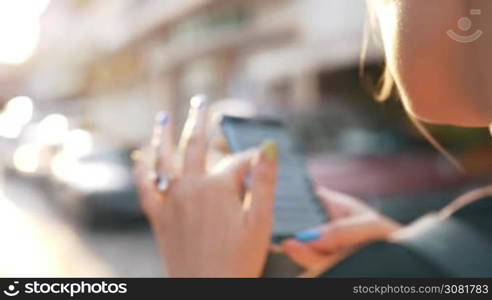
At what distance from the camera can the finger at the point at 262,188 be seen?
0.71 meters

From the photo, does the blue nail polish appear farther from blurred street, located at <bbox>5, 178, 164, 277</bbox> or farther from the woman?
blurred street, located at <bbox>5, 178, 164, 277</bbox>

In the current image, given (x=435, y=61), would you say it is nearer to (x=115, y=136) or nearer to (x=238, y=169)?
(x=238, y=169)

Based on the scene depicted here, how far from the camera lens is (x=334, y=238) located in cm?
76

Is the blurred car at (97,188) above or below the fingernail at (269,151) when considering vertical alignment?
above

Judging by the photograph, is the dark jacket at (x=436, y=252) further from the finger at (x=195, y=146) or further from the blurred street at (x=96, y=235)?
the blurred street at (x=96, y=235)

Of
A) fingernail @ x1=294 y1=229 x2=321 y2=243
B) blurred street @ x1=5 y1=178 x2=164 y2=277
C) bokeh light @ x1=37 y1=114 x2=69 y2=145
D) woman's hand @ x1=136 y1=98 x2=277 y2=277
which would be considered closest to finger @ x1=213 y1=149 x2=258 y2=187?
woman's hand @ x1=136 y1=98 x2=277 y2=277

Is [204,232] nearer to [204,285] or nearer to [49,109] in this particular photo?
[204,285]

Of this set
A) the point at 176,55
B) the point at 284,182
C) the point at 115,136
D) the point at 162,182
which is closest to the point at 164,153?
the point at 162,182

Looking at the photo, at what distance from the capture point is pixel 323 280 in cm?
73

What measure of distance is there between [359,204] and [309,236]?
13cm

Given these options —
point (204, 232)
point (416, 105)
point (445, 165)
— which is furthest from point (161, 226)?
point (445, 165)

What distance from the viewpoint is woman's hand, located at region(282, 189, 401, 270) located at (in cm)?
75

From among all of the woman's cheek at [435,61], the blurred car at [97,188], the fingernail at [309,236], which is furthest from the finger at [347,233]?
the blurred car at [97,188]

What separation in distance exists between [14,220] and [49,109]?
1232mm
